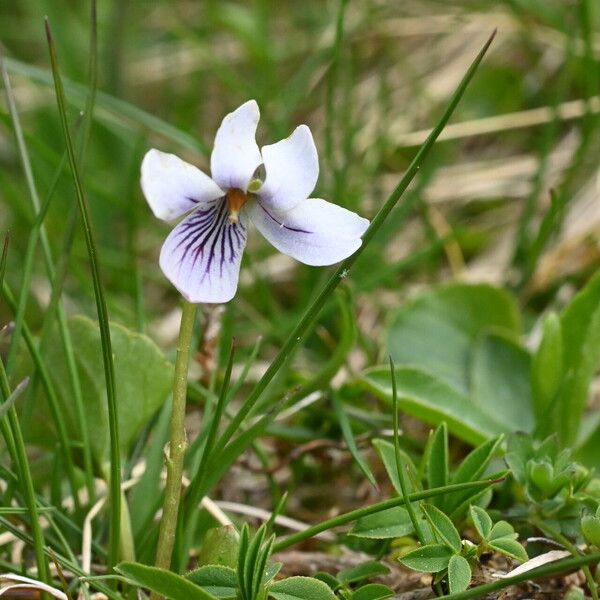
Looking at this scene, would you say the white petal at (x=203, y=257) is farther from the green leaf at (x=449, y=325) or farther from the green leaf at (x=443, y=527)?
the green leaf at (x=449, y=325)

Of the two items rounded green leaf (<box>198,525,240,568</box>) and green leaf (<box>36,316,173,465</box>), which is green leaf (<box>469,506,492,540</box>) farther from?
green leaf (<box>36,316,173,465</box>)

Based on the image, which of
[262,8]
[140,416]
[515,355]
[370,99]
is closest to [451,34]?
[370,99]

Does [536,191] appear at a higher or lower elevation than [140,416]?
higher

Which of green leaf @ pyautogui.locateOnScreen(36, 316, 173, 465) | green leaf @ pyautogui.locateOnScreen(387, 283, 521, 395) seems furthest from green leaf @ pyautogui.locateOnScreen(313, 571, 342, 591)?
green leaf @ pyautogui.locateOnScreen(387, 283, 521, 395)

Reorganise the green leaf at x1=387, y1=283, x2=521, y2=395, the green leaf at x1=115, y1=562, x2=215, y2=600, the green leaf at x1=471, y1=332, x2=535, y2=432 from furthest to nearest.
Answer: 1. the green leaf at x1=387, y1=283, x2=521, y2=395
2. the green leaf at x1=471, y1=332, x2=535, y2=432
3. the green leaf at x1=115, y1=562, x2=215, y2=600

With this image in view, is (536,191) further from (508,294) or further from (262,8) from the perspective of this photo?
(262,8)
